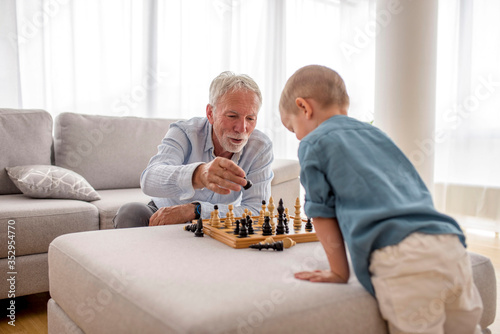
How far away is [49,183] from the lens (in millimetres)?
2449

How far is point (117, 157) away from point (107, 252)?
6.35 feet

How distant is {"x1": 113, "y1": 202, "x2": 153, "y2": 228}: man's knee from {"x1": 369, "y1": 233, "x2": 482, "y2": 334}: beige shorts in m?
1.25

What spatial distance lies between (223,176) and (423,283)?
0.75 m

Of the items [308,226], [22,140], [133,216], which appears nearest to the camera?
[308,226]

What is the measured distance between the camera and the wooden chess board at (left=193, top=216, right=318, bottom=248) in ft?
4.40

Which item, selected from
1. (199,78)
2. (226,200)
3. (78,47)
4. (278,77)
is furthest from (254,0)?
(226,200)

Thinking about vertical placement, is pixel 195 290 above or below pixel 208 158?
below

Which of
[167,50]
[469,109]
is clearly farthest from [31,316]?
[469,109]

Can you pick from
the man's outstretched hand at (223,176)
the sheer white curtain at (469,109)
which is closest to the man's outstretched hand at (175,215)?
the man's outstretched hand at (223,176)

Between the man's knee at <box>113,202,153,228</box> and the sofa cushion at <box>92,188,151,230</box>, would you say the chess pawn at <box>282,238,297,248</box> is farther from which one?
the sofa cushion at <box>92,188,151,230</box>

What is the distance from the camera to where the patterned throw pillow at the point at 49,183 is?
244 cm

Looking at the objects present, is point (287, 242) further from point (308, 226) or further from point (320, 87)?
point (320, 87)

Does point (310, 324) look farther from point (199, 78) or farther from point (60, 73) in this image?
point (199, 78)

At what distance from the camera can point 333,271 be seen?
1.04m
